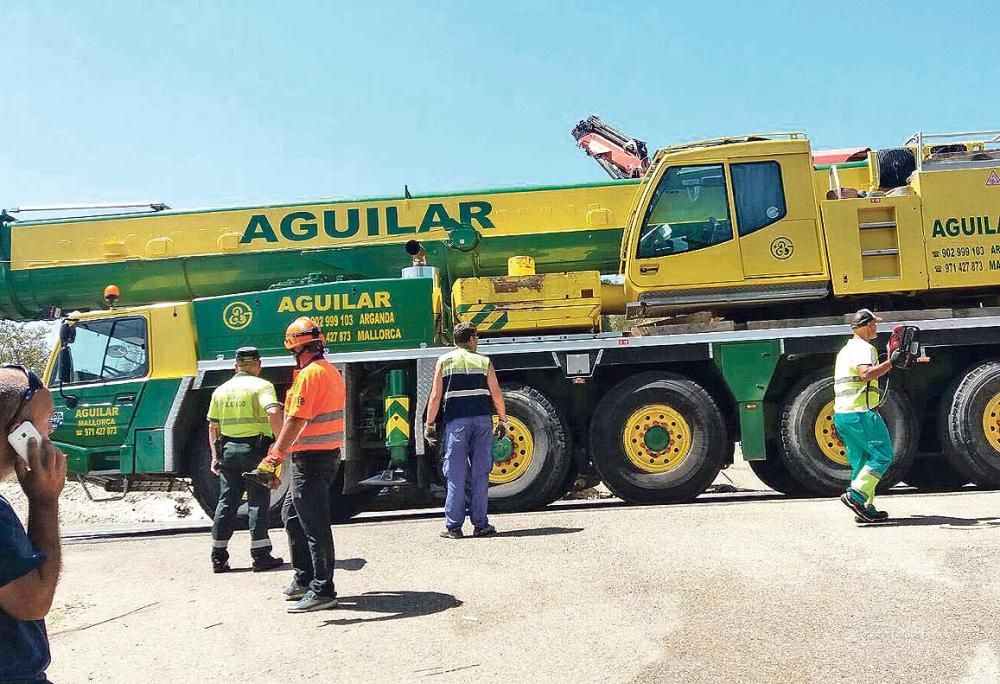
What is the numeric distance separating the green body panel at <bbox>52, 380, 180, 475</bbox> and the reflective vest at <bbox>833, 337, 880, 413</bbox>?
20.5ft

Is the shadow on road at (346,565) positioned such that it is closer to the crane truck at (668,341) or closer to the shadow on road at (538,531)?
the shadow on road at (538,531)

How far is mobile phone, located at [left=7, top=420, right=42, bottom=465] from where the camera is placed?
2.06 metres

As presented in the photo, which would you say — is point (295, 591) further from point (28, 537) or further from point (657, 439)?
point (657, 439)

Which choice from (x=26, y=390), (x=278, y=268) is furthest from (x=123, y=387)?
(x=26, y=390)

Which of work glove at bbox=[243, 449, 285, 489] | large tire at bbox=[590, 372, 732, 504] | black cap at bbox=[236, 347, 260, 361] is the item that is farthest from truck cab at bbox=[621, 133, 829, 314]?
work glove at bbox=[243, 449, 285, 489]

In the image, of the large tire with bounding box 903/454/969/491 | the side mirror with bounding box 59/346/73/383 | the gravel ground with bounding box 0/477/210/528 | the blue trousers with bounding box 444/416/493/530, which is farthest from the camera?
the gravel ground with bounding box 0/477/210/528

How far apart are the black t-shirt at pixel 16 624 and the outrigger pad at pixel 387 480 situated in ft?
21.9

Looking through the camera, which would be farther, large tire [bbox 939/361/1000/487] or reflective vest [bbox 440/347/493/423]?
large tire [bbox 939/361/1000/487]

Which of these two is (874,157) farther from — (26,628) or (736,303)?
(26,628)

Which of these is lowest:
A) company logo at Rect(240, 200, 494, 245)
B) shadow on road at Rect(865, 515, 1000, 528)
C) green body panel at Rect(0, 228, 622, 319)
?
shadow on road at Rect(865, 515, 1000, 528)

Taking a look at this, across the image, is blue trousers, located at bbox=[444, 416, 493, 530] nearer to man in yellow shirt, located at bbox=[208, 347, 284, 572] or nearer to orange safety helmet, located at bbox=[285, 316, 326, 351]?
man in yellow shirt, located at bbox=[208, 347, 284, 572]

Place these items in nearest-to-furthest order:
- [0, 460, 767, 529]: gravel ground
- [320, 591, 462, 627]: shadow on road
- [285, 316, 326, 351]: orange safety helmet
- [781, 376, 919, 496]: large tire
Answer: [320, 591, 462, 627]: shadow on road, [285, 316, 326, 351]: orange safety helmet, [781, 376, 919, 496]: large tire, [0, 460, 767, 529]: gravel ground

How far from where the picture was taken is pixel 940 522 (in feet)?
21.1

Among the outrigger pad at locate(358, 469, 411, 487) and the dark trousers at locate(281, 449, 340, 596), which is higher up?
the dark trousers at locate(281, 449, 340, 596)
